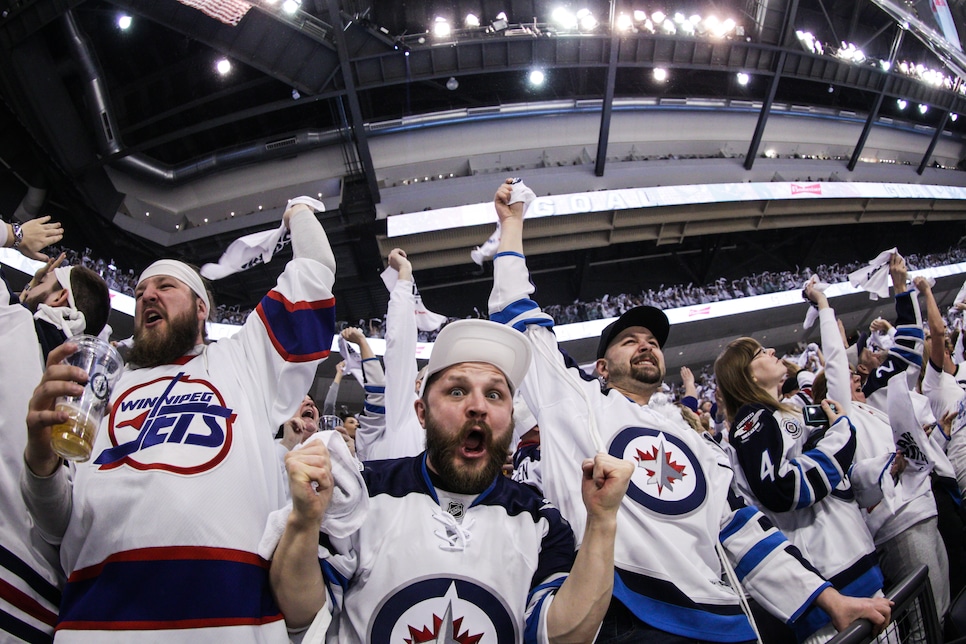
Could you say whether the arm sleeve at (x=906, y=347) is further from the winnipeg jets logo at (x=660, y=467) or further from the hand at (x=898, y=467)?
the winnipeg jets logo at (x=660, y=467)

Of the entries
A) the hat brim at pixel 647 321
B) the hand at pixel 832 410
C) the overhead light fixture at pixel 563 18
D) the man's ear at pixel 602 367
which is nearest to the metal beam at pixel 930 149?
the overhead light fixture at pixel 563 18

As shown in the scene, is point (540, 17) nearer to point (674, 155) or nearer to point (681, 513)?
point (674, 155)

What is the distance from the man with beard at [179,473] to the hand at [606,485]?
82 centimetres

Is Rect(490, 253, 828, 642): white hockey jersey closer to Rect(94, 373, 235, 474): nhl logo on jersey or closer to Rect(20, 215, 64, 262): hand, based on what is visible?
Rect(94, 373, 235, 474): nhl logo on jersey

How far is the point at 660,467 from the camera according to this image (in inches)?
67.8

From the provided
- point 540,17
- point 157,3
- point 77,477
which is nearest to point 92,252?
point 157,3

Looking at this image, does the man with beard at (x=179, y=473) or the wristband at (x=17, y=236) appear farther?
the wristband at (x=17, y=236)

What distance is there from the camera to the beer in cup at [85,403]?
1179mm

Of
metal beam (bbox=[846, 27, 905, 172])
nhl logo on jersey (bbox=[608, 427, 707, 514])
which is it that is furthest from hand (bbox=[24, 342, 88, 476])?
metal beam (bbox=[846, 27, 905, 172])

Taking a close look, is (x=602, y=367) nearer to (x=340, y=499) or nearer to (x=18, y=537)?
(x=340, y=499)

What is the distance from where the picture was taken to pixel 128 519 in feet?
4.31

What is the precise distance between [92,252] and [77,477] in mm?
18122

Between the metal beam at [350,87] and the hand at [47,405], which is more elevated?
the metal beam at [350,87]

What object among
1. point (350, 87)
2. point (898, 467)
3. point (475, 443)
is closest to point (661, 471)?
point (475, 443)
